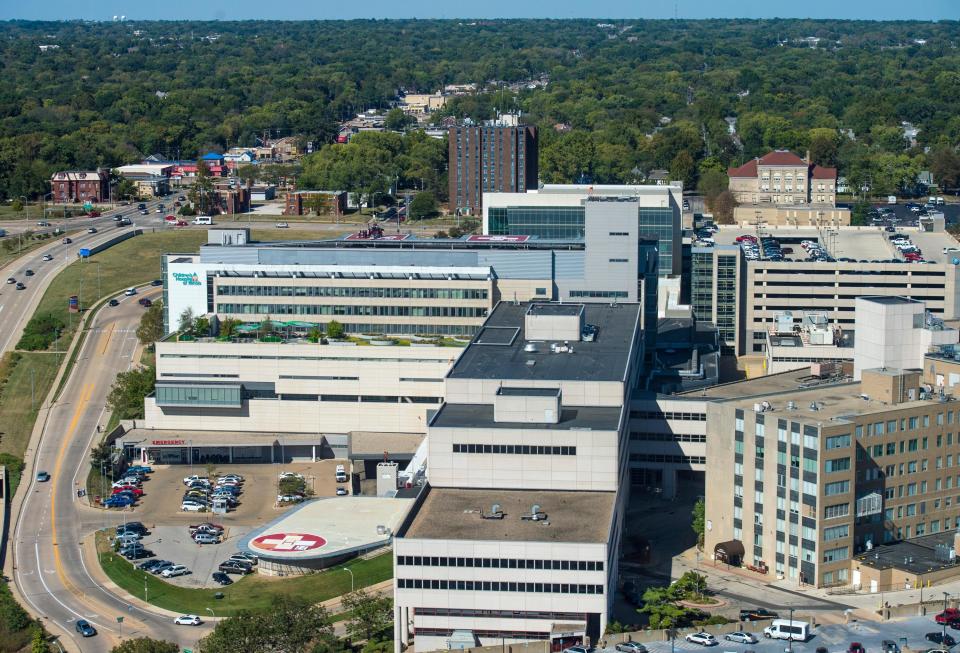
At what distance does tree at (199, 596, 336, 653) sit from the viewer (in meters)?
74.4

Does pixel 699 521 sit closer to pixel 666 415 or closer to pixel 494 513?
pixel 666 415

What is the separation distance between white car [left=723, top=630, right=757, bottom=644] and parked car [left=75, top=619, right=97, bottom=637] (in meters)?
31.8

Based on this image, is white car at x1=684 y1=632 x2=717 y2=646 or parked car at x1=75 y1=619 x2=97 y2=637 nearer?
white car at x1=684 y1=632 x2=717 y2=646

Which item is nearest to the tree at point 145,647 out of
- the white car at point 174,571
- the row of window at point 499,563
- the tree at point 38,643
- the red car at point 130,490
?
the tree at point 38,643

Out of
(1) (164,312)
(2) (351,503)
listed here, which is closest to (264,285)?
(1) (164,312)

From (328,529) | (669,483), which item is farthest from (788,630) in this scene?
(328,529)

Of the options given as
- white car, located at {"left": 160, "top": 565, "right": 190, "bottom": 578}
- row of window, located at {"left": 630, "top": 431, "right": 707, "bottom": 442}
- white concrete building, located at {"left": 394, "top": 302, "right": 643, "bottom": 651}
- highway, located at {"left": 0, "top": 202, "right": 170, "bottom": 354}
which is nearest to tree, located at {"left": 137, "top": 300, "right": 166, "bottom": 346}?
highway, located at {"left": 0, "top": 202, "right": 170, "bottom": 354}

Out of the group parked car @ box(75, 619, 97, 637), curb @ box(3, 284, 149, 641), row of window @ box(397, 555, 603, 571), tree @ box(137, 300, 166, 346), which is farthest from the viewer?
tree @ box(137, 300, 166, 346)

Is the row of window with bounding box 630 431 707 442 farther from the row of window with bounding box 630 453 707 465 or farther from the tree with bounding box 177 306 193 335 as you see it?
the tree with bounding box 177 306 193 335

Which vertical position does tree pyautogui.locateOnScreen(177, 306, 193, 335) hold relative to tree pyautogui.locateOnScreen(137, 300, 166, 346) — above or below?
above

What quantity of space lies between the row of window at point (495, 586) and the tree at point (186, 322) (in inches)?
1864

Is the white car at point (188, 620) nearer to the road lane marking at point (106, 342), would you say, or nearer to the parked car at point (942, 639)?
the parked car at point (942, 639)

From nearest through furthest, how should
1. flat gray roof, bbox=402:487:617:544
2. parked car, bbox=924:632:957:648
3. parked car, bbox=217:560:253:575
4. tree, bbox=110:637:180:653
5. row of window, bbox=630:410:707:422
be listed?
parked car, bbox=924:632:957:648 < tree, bbox=110:637:180:653 < flat gray roof, bbox=402:487:617:544 < parked car, bbox=217:560:253:575 < row of window, bbox=630:410:707:422

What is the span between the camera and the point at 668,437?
331 ft
